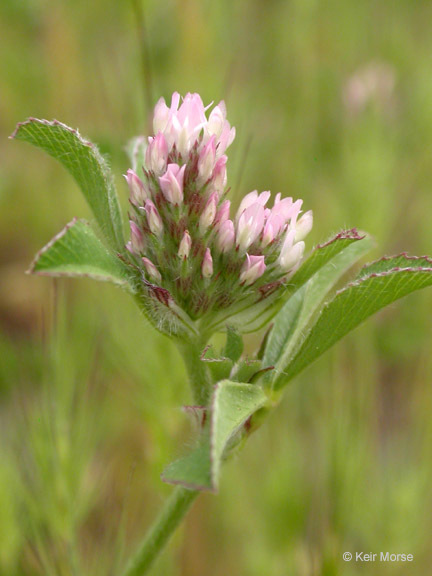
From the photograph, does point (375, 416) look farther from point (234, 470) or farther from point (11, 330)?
point (11, 330)

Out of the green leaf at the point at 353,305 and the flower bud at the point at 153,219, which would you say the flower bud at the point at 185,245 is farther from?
the green leaf at the point at 353,305

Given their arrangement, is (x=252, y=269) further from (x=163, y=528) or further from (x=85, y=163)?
(x=163, y=528)

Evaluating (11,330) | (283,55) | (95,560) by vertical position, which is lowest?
(95,560)

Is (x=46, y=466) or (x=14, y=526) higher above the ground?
(x=46, y=466)

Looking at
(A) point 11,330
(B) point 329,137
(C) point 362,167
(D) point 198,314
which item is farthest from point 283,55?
(D) point 198,314

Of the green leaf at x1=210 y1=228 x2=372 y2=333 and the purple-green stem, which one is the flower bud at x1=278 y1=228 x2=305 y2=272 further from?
the purple-green stem

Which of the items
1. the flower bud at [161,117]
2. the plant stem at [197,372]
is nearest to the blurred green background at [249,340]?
the plant stem at [197,372]

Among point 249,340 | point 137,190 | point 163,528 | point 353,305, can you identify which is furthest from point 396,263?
point 249,340

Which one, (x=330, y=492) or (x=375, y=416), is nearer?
(x=330, y=492)
